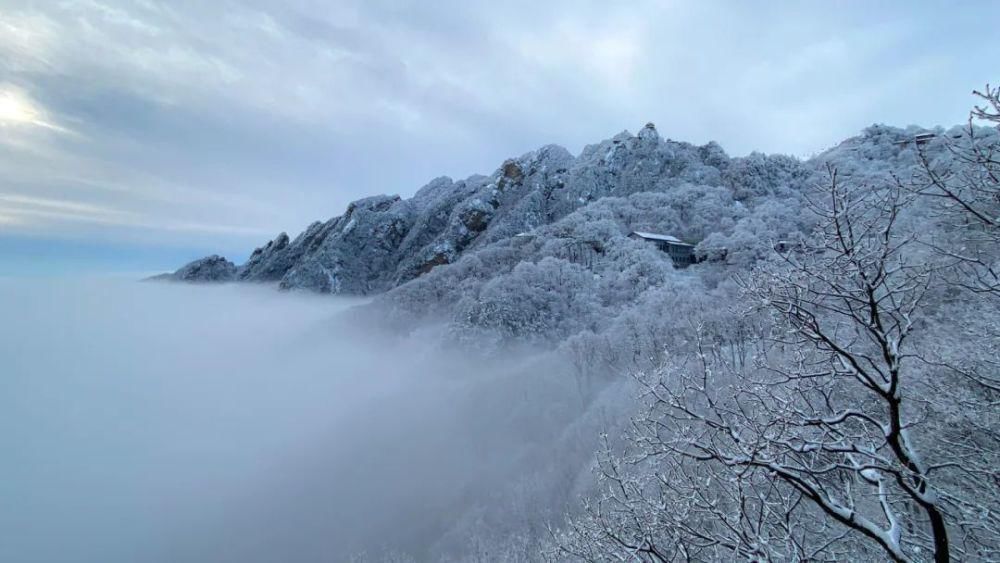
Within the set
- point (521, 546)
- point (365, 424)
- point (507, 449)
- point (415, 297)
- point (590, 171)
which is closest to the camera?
point (521, 546)

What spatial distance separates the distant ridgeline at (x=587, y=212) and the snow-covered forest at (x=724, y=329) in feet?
2.39

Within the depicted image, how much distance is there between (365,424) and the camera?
75.8m

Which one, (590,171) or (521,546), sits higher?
(590,171)

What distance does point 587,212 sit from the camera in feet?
347

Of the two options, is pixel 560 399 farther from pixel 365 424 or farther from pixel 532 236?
pixel 532 236

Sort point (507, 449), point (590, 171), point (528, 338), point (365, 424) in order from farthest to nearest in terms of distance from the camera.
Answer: point (590, 171)
point (365, 424)
point (528, 338)
point (507, 449)

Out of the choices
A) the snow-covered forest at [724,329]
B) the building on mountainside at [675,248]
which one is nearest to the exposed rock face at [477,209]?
the snow-covered forest at [724,329]

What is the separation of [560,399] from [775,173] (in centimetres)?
8462

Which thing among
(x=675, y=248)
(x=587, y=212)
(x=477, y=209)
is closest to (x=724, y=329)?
(x=675, y=248)

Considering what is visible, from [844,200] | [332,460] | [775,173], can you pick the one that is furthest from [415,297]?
[844,200]

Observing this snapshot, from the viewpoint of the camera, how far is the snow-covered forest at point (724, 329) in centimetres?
499

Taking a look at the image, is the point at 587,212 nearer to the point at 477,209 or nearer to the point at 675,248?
the point at 675,248

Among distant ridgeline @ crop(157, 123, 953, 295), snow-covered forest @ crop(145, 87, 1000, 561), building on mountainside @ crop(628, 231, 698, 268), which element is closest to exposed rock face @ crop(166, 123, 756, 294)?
distant ridgeline @ crop(157, 123, 953, 295)

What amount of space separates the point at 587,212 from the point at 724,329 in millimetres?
65796
